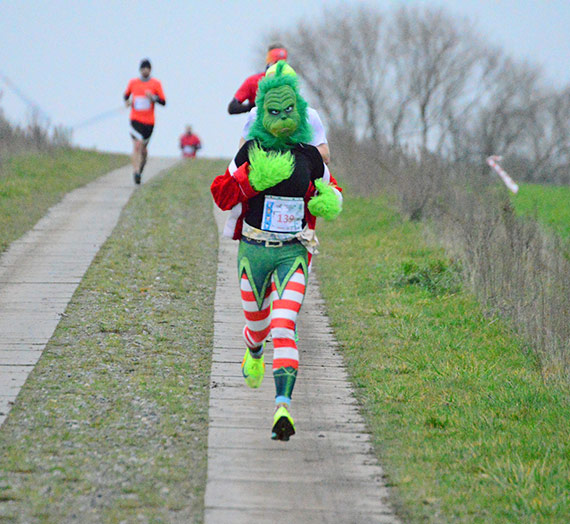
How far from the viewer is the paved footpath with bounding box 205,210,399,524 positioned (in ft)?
14.7

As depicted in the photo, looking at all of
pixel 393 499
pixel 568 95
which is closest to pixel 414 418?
pixel 393 499

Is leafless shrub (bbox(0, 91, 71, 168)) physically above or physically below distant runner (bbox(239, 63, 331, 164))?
below

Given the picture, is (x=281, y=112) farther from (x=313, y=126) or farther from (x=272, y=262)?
(x=272, y=262)

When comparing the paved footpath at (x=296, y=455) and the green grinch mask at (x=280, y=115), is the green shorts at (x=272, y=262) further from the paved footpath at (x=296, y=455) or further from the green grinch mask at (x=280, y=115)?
the paved footpath at (x=296, y=455)

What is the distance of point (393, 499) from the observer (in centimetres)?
463

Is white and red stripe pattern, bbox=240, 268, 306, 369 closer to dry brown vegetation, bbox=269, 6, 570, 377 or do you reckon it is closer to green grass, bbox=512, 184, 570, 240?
dry brown vegetation, bbox=269, 6, 570, 377

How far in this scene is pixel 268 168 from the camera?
5.29m

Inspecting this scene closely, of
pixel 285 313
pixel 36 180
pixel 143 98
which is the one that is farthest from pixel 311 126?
pixel 36 180

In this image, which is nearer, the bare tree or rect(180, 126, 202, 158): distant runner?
rect(180, 126, 202, 158): distant runner

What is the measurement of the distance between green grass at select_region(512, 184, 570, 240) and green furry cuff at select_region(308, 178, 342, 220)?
888 cm

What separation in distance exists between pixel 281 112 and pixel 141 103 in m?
10.9

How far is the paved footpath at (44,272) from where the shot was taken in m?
6.87

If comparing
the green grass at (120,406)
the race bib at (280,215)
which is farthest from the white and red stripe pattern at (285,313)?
the green grass at (120,406)

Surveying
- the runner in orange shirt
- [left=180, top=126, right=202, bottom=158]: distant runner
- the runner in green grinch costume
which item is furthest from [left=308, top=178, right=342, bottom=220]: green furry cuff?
[left=180, top=126, right=202, bottom=158]: distant runner
